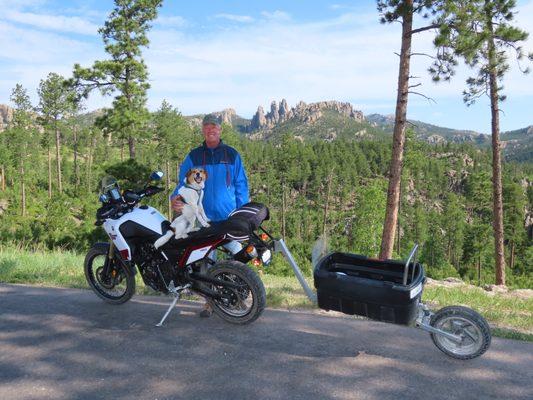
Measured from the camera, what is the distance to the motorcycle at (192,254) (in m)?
4.54

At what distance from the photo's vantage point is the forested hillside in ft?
133

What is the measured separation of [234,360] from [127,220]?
223cm

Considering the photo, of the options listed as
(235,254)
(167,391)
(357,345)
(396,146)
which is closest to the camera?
(167,391)

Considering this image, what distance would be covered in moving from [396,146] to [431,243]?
235 ft

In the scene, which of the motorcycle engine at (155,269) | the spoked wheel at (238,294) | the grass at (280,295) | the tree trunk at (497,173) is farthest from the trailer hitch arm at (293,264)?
the tree trunk at (497,173)

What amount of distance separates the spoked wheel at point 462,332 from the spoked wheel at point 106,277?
366 cm

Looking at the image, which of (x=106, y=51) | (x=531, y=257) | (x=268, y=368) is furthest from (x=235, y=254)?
(x=531, y=257)

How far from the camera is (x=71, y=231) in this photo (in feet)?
125

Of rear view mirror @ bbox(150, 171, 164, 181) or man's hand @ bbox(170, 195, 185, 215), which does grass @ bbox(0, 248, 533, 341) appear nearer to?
man's hand @ bbox(170, 195, 185, 215)

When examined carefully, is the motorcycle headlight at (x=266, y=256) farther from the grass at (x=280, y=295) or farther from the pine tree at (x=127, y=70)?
the pine tree at (x=127, y=70)

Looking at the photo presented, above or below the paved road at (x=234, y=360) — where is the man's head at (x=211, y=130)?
above

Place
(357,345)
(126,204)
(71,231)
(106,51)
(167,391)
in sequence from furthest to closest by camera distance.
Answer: (71,231)
(106,51)
(126,204)
(357,345)
(167,391)

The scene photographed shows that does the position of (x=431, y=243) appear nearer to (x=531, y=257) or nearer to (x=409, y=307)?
(x=531, y=257)

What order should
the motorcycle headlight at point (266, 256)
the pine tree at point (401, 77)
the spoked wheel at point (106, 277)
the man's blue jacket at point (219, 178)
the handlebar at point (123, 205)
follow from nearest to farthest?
the motorcycle headlight at point (266, 256) → the man's blue jacket at point (219, 178) → the handlebar at point (123, 205) → the spoked wheel at point (106, 277) → the pine tree at point (401, 77)
